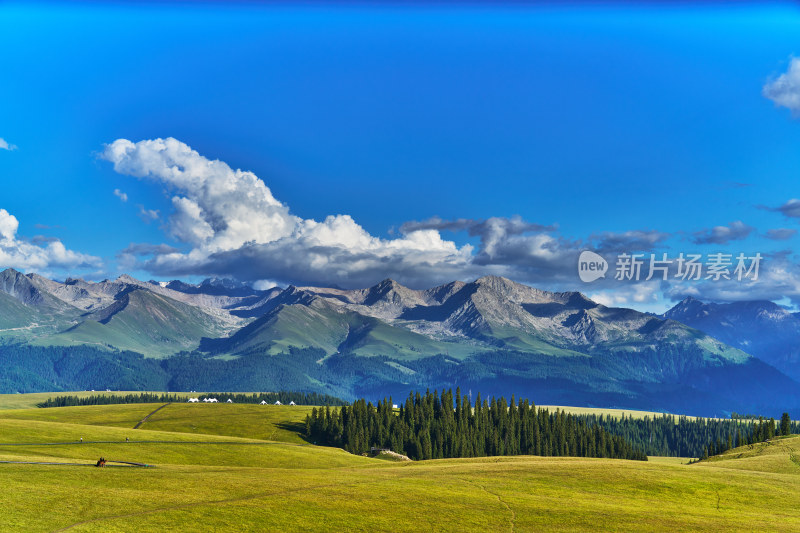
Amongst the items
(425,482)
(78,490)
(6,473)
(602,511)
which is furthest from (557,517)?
(6,473)

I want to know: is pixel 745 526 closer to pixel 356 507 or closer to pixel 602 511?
pixel 602 511

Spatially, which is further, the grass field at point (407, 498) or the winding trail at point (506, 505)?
the winding trail at point (506, 505)

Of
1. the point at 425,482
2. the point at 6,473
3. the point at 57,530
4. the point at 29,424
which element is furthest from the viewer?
the point at 29,424

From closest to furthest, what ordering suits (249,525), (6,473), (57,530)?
1. (57,530)
2. (249,525)
3. (6,473)

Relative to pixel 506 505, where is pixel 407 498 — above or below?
below

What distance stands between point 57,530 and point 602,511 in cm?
5803

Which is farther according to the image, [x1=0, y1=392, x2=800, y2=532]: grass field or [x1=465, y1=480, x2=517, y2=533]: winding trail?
[x1=465, y1=480, x2=517, y2=533]: winding trail

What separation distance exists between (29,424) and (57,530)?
463 feet

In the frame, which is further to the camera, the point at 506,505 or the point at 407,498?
the point at 407,498

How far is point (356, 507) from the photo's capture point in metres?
75.1

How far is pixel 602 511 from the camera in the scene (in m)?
77.7

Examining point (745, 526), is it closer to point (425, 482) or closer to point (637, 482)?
point (637, 482)

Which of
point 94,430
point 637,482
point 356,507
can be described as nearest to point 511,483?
point 637,482

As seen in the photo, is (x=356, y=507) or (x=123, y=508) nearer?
(x=123, y=508)
